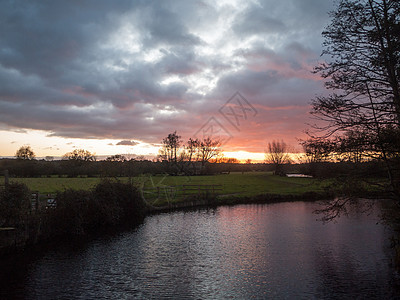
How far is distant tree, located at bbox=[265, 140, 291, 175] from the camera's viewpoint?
91875 mm

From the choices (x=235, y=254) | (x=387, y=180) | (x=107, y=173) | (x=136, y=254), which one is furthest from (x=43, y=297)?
(x=107, y=173)

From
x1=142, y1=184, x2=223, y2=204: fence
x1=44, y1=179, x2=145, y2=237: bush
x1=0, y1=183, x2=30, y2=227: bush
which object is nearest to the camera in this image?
x1=0, y1=183, x2=30, y2=227: bush

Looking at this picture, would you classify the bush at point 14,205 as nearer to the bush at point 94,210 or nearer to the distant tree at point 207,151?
the bush at point 94,210

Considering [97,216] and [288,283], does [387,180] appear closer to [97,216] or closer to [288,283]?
[288,283]

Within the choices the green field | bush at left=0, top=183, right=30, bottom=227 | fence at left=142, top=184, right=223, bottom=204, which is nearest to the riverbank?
fence at left=142, top=184, right=223, bottom=204

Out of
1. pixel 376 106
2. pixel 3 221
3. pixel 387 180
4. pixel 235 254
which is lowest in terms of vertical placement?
pixel 235 254

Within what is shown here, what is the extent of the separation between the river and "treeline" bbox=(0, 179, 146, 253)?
2591 mm

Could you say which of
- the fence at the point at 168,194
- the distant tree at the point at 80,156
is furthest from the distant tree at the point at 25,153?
the fence at the point at 168,194

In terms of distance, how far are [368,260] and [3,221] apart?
2184cm

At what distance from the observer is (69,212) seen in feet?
72.6

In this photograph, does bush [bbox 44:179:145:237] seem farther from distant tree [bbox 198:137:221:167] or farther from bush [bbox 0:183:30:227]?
distant tree [bbox 198:137:221:167]

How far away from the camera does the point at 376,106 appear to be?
11633 mm

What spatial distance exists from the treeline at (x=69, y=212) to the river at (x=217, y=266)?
2591mm

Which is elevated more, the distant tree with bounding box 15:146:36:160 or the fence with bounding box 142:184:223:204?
the distant tree with bounding box 15:146:36:160
